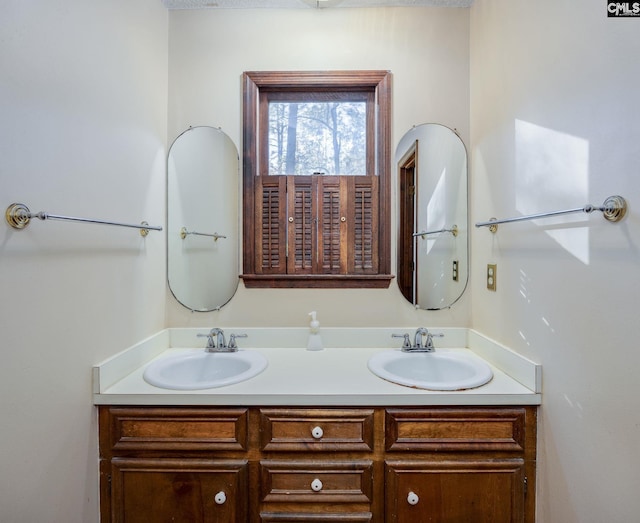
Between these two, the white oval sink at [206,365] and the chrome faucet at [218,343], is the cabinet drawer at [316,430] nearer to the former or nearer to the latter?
the white oval sink at [206,365]

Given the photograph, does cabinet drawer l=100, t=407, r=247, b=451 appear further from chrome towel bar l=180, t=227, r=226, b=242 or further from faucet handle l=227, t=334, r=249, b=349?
chrome towel bar l=180, t=227, r=226, b=242

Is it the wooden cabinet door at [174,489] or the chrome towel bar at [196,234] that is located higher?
the chrome towel bar at [196,234]

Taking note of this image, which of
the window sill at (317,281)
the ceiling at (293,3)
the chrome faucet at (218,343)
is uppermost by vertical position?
the ceiling at (293,3)

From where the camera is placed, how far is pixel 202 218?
168cm

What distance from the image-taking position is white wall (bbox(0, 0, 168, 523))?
856 mm

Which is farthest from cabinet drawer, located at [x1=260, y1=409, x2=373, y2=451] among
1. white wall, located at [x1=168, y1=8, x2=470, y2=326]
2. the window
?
the window

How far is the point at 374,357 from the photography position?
1465mm

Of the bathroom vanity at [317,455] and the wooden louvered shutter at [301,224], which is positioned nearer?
the bathroom vanity at [317,455]

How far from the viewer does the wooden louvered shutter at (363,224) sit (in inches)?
65.1

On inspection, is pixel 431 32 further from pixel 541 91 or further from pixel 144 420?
pixel 144 420

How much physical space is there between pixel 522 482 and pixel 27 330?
5.49ft

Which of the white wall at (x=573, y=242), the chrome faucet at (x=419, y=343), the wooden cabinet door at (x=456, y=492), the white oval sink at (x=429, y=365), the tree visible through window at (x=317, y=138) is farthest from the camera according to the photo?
the tree visible through window at (x=317, y=138)

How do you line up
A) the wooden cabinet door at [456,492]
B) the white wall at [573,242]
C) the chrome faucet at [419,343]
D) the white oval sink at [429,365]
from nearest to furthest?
the white wall at [573,242] < the wooden cabinet door at [456,492] < the white oval sink at [429,365] < the chrome faucet at [419,343]

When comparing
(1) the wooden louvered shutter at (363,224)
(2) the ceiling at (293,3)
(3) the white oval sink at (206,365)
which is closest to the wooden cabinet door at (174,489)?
(3) the white oval sink at (206,365)
